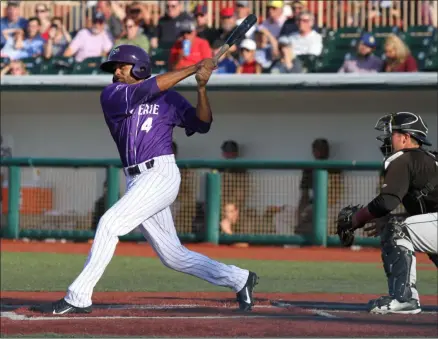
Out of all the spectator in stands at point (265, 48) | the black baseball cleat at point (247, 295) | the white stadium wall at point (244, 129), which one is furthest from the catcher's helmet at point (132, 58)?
the spectator in stands at point (265, 48)

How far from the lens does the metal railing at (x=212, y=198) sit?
42.8ft

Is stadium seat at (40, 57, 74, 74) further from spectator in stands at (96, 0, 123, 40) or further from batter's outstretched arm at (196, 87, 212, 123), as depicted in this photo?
batter's outstretched arm at (196, 87, 212, 123)

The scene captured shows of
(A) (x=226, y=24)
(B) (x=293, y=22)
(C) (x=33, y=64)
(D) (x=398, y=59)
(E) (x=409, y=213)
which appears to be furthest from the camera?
(C) (x=33, y=64)

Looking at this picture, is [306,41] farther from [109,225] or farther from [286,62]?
[109,225]

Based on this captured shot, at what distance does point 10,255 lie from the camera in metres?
12.0

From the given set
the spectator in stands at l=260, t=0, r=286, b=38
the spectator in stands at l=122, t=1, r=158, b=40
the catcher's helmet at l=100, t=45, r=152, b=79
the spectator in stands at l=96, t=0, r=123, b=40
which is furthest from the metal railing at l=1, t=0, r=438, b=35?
the catcher's helmet at l=100, t=45, r=152, b=79

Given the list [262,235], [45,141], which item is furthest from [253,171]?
[45,141]

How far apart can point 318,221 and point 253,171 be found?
108 centimetres

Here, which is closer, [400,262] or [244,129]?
[400,262]

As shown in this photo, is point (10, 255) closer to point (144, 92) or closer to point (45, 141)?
point (45, 141)

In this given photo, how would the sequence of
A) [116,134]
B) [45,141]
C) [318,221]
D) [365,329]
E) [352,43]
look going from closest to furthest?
[365,329]
[116,134]
[318,221]
[352,43]
[45,141]

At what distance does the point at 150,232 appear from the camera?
21.1 ft

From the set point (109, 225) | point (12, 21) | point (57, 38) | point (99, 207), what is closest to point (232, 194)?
point (99, 207)

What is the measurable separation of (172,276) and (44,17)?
805 cm
